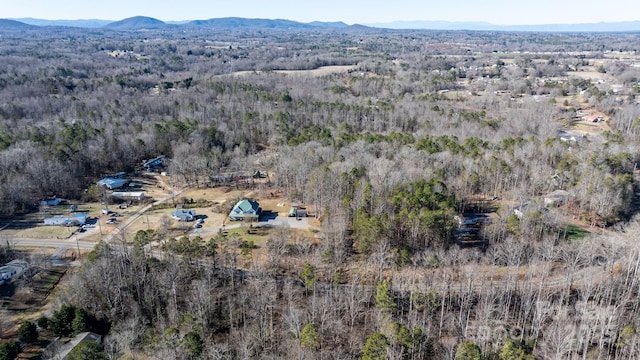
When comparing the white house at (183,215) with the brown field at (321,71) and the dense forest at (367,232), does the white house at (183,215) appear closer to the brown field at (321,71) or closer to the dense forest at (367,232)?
the dense forest at (367,232)

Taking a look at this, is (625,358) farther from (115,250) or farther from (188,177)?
(188,177)

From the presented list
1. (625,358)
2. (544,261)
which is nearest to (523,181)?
(544,261)

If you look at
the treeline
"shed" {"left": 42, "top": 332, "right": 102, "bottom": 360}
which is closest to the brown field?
the treeline

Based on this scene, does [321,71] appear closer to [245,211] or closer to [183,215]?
[245,211]

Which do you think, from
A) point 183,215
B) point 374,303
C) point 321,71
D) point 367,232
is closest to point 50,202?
point 183,215

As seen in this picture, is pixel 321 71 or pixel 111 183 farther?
pixel 321 71

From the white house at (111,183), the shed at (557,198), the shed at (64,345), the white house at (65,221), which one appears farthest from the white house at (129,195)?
the shed at (557,198)

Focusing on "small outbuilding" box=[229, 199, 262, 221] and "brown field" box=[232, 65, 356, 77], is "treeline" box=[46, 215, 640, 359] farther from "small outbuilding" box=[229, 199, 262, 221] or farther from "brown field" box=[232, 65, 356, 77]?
"brown field" box=[232, 65, 356, 77]
